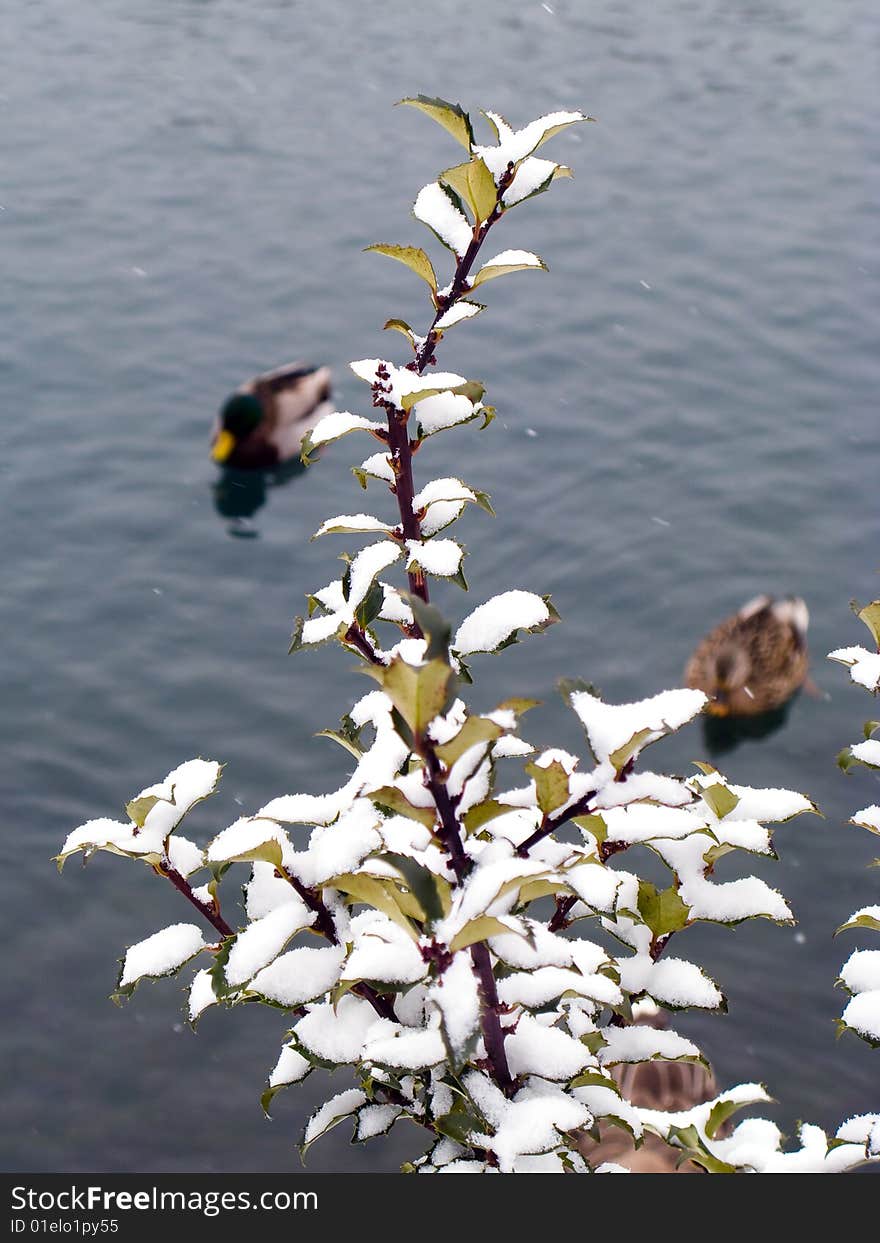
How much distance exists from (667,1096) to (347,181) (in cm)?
906

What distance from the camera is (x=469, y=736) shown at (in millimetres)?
1370

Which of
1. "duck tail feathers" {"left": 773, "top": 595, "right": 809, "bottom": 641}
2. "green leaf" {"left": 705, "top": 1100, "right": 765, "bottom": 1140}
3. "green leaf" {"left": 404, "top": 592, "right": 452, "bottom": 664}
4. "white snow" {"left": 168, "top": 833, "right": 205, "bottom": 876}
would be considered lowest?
"green leaf" {"left": 705, "top": 1100, "right": 765, "bottom": 1140}

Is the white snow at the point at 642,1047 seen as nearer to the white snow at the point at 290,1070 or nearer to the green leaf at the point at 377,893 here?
the white snow at the point at 290,1070

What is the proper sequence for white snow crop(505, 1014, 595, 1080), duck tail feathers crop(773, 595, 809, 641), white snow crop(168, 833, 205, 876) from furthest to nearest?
duck tail feathers crop(773, 595, 809, 641) → white snow crop(168, 833, 205, 876) → white snow crop(505, 1014, 595, 1080)

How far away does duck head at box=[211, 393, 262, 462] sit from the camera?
8383 millimetres

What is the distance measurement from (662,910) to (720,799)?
18cm

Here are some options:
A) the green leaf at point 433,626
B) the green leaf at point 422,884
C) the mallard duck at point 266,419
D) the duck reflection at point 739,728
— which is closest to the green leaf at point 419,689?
the green leaf at point 433,626

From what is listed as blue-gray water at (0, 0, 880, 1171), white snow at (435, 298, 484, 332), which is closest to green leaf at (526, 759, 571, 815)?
white snow at (435, 298, 484, 332)

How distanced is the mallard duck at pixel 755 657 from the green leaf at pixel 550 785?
496 centimetres

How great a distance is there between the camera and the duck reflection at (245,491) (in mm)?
8117

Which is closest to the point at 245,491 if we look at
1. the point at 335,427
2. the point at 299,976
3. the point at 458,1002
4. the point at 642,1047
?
the point at 335,427

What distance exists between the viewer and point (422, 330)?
389 inches

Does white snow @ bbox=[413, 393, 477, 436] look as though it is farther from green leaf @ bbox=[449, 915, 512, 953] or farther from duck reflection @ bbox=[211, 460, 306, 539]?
duck reflection @ bbox=[211, 460, 306, 539]

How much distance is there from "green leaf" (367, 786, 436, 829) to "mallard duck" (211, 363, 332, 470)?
282 inches
